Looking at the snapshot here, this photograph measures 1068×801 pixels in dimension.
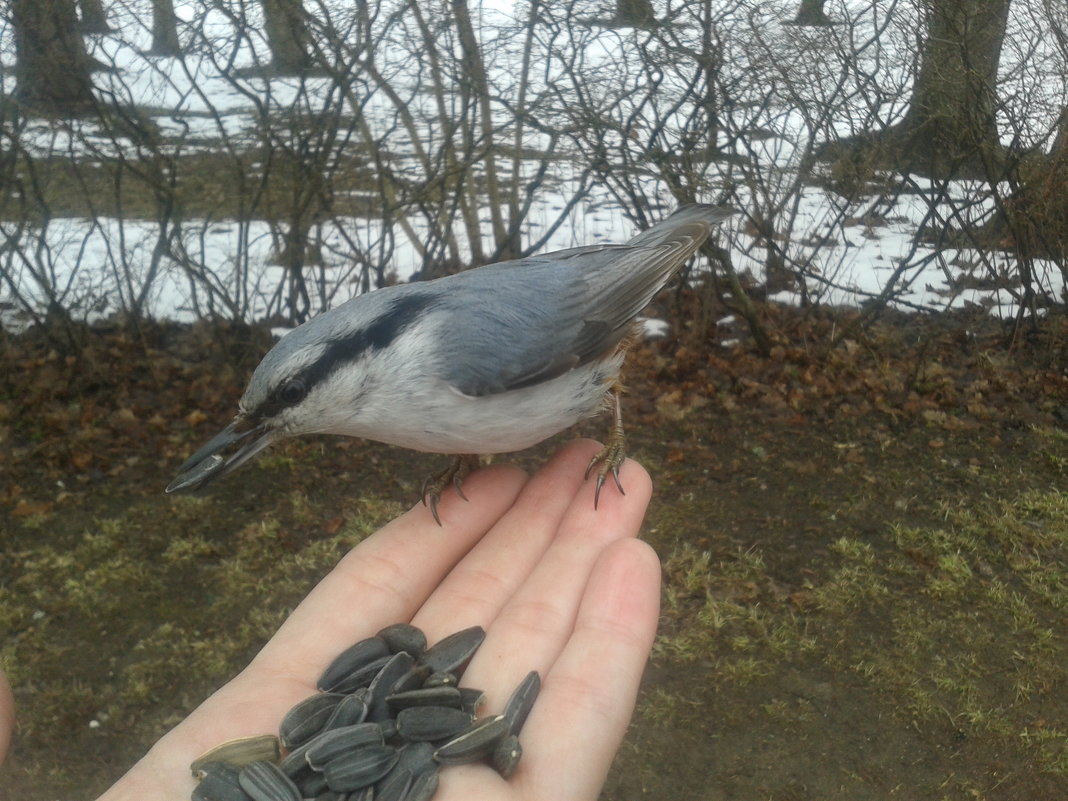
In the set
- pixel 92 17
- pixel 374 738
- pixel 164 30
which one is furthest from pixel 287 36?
pixel 374 738

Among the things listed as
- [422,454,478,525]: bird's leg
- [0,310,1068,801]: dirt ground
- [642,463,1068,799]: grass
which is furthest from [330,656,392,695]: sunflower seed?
[642,463,1068,799]: grass

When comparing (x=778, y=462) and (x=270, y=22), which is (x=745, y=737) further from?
(x=270, y=22)

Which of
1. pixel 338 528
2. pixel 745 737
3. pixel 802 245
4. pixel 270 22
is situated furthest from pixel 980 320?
pixel 270 22

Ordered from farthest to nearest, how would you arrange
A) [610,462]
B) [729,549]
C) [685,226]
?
1. [729,549]
2. [685,226]
3. [610,462]

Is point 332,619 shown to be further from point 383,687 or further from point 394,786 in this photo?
point 394,786

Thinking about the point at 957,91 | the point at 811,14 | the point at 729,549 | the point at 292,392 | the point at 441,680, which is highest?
the point at 811,14

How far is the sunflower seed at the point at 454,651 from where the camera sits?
176 cm

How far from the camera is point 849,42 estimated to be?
3.50m

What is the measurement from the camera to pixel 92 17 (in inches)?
135

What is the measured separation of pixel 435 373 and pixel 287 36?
7.84ft

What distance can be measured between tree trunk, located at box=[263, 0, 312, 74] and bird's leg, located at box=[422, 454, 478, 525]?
85.0 inches

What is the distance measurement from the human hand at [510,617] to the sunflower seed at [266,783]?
0.12 metres

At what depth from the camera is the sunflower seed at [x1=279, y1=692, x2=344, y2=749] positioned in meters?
1.63

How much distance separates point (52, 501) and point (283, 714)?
239cm
